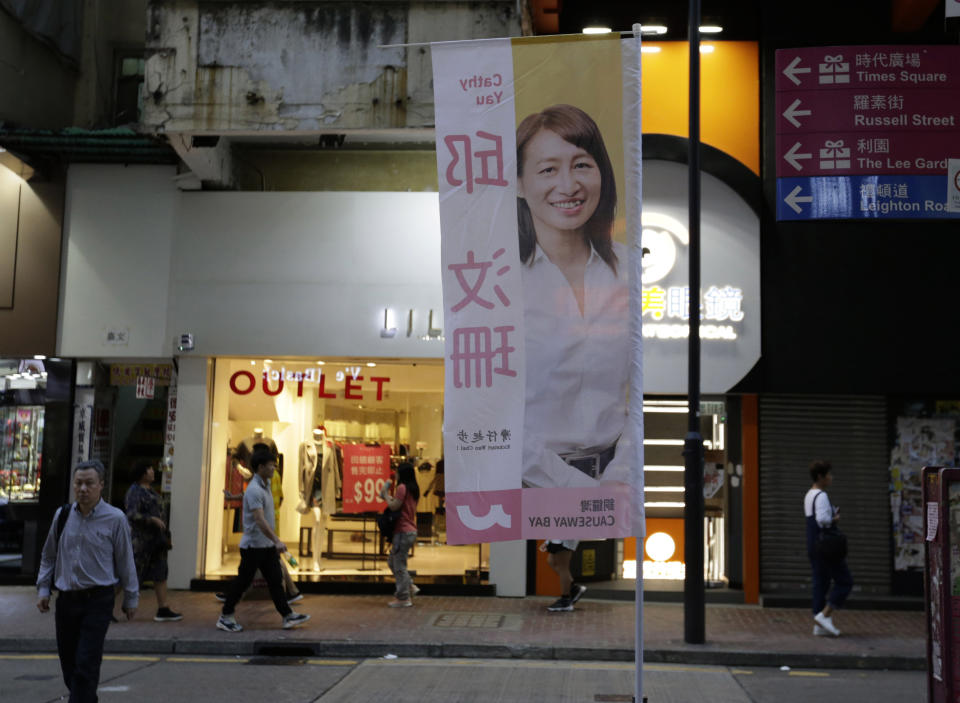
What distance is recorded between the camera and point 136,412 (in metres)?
14.7

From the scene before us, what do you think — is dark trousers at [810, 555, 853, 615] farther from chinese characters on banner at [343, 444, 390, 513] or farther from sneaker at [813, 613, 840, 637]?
chinese characters on banner at [343, 444, 390, 513]

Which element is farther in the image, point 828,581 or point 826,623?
point 828,581

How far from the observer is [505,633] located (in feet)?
35.2

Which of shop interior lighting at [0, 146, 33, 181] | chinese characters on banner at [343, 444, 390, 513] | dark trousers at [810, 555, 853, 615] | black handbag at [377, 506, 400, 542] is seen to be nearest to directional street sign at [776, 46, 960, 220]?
dark trousers at [810, 555, 853, 615]

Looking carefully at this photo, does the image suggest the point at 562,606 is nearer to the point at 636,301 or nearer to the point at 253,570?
the point at 253,570

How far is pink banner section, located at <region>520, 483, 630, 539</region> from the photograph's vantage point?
6.15 metres

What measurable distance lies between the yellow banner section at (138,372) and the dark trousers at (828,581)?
28.2ft

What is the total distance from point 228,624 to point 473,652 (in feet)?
8.55

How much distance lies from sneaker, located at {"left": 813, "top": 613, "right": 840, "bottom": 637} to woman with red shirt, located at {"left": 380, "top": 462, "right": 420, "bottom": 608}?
15.2 ft

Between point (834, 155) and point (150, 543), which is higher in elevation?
point (834, 155)

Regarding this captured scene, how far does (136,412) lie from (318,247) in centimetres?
371

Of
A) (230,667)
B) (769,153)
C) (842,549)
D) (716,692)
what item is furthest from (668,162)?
(230,667)

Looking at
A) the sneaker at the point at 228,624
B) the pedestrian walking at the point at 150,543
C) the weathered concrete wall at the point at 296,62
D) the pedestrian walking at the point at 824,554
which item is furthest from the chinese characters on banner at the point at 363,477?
the pedestrian walking at the point at 824,554

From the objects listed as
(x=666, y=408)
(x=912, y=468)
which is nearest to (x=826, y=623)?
(x=912, y=468)
